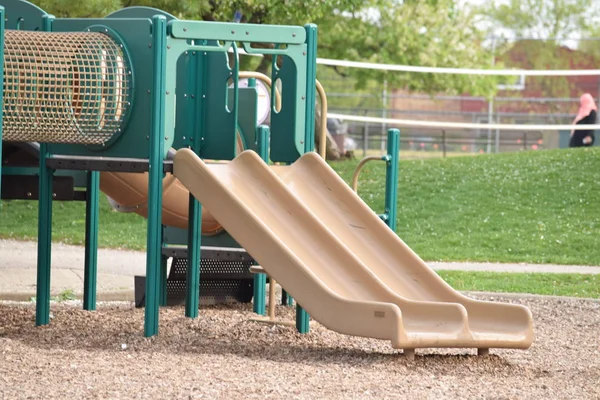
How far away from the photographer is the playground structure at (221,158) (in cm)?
616

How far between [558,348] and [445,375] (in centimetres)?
162

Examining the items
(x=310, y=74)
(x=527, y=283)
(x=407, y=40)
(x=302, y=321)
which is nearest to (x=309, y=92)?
(x=310, y=74)

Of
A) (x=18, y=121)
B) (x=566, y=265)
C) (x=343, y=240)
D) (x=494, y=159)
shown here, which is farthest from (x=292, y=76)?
(x=494, y=159)

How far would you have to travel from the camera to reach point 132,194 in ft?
27.3

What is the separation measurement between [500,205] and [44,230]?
9570mm

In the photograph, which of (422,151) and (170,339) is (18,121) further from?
(422,151)

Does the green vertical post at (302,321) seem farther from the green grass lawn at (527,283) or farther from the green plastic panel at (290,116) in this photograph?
the green grass lawn at (527,283)

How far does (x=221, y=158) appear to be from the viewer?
748 centimetres

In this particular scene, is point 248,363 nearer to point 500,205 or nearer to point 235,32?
point 235,32

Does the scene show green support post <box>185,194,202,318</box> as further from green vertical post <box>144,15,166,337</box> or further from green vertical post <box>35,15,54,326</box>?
green vertical post <box>35,15,54,326</box>

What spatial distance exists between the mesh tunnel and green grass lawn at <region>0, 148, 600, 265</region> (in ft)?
20.6

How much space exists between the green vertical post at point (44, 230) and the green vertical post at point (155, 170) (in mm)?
1010

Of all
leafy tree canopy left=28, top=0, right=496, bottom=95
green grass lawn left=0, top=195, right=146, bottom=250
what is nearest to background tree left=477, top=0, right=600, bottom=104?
leafy tree canopy left=28, top=0, right=496, bottom=95

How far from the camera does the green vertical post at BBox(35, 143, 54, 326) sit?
7.29 meters
